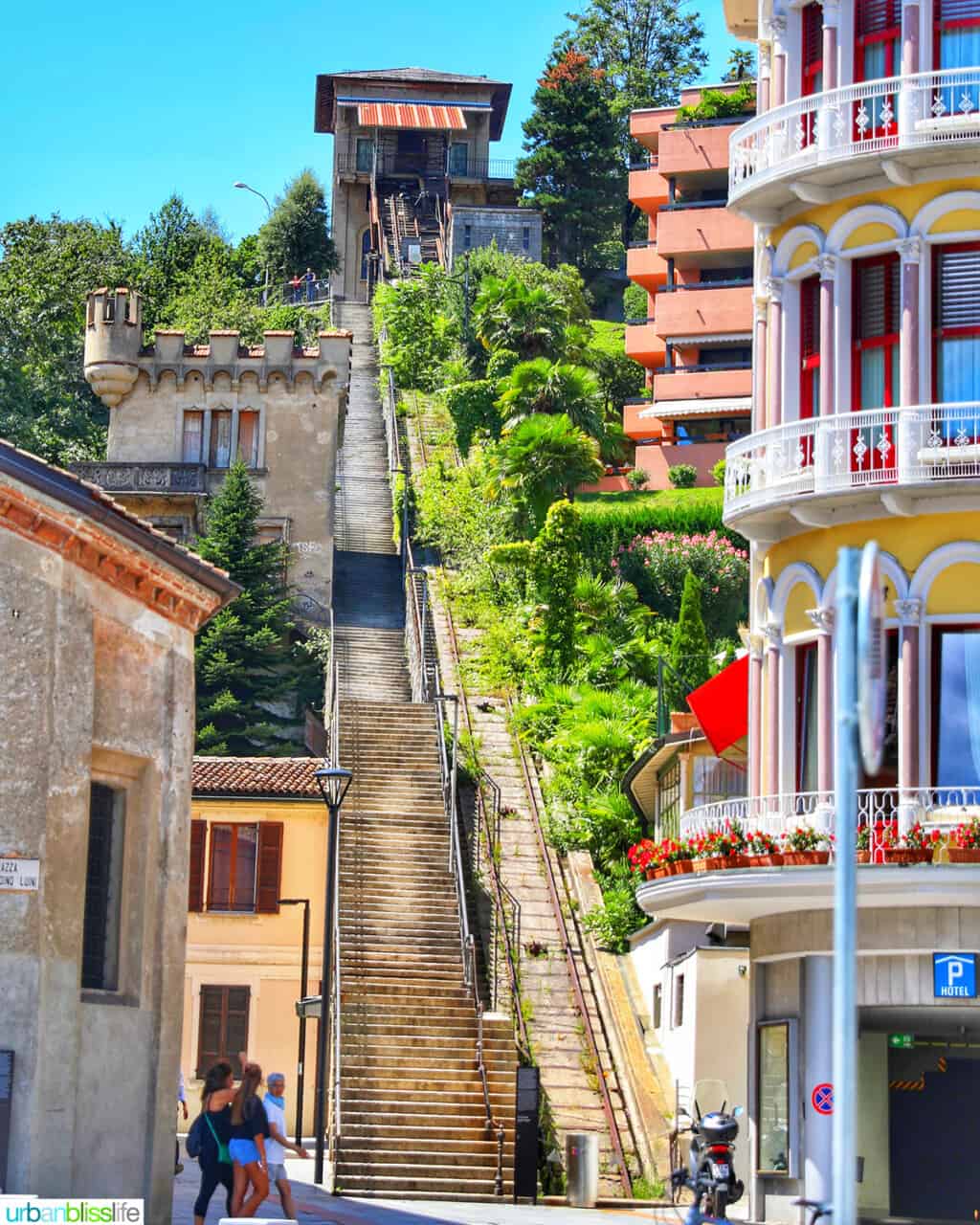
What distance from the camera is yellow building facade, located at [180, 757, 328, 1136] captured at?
138ft

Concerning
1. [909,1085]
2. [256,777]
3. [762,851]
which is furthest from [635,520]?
[762,851]

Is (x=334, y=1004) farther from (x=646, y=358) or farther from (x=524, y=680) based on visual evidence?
(x=646, y=358)

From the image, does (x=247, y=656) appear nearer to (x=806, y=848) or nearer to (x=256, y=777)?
(x=256, y=777)

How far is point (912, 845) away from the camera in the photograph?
2584 centimetres

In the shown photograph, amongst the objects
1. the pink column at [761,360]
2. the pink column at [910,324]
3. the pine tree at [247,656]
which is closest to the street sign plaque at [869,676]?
the pink column at [910,324]

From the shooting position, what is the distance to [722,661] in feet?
153

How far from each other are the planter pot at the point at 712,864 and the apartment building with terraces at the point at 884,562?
0.16 m

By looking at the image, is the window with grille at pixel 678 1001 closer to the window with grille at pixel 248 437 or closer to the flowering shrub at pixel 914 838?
the flowering shrub at pixel 914 838

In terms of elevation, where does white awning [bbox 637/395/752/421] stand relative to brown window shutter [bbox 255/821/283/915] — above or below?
above

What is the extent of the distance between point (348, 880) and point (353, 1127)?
25.6ft

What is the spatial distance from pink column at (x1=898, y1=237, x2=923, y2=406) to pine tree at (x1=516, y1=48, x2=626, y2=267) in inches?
2904

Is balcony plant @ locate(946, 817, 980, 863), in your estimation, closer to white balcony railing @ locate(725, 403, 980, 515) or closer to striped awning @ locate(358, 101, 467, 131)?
white balcony railing @ locate(725, 403, 980, 515)

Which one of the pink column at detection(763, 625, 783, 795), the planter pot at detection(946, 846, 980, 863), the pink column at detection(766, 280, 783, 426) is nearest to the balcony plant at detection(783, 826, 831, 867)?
the planter pot at detection(946, 846, 980, 863)

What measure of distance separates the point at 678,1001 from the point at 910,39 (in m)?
15.0
